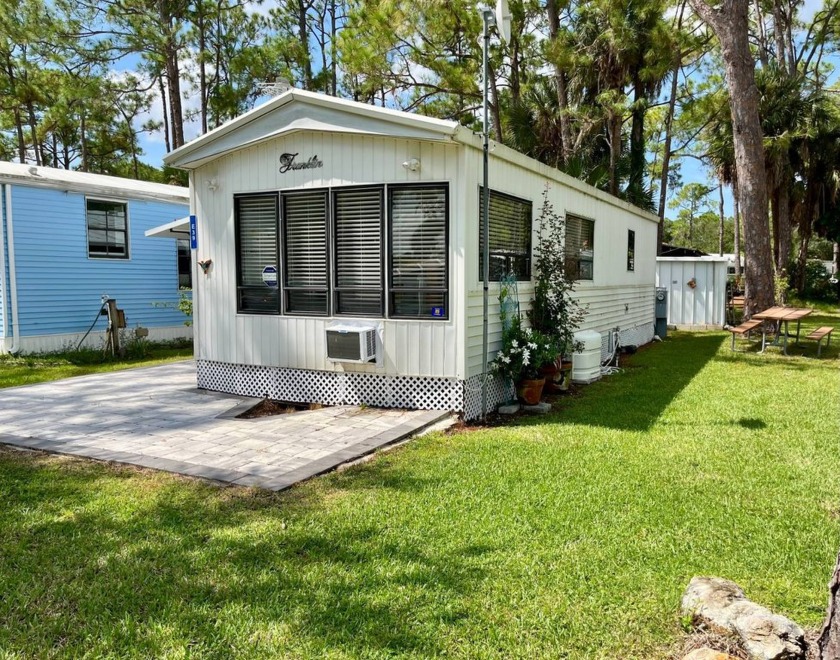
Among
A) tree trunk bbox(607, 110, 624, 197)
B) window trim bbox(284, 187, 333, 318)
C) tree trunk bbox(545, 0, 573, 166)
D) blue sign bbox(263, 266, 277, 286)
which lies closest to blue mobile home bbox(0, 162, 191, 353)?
blue sign bbox(263, 266, 277, 286)

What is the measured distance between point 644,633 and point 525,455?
2.25 metres

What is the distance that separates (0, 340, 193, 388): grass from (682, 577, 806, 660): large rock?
830cm

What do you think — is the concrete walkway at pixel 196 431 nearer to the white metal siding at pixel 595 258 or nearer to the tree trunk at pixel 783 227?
the white metal siding at pixel 595 258

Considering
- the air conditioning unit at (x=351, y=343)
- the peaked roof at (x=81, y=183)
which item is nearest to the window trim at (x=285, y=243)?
the air conditioning unit at (x=351, y=343)

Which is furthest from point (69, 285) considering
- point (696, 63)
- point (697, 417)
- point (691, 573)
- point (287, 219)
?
point (696, 63)

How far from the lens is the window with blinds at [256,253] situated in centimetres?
647

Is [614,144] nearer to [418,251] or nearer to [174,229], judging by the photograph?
[174,229]

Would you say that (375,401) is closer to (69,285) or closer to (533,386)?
(533,386)

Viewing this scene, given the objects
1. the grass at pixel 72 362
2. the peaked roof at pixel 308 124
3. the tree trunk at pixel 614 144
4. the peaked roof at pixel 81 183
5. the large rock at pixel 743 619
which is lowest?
the large rock at pixel 743 619

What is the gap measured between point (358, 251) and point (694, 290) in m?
11.7

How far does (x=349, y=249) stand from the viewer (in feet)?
19.9

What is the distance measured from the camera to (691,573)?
108 inches

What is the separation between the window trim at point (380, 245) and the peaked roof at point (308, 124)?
0.52 m

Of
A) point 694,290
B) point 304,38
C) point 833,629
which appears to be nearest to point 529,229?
point 833,629
